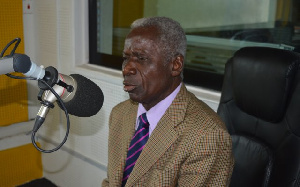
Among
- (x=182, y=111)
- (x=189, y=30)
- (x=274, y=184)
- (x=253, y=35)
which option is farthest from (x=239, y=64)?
(x=189, y=30)

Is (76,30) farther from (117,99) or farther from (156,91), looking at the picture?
(156,91)

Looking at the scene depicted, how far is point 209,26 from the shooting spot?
92.4 inches

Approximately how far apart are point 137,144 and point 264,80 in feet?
1.71

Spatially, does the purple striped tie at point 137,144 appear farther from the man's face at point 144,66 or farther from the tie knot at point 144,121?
the man's face at point 144,66

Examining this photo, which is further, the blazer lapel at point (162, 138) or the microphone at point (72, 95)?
the blazer lapel at point (162, 138)

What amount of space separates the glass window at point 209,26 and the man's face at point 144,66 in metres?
0.99

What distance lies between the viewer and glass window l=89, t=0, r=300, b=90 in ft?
6.63

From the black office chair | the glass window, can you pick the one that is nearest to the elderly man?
the black office chair

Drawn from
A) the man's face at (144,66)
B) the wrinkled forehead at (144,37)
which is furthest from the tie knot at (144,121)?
the wrinkled forehead at (144,37)

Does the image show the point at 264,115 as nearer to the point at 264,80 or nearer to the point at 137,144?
the point at 264,80

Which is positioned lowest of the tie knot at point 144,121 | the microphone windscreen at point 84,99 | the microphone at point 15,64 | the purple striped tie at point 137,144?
the purple striped tie at point 137,144

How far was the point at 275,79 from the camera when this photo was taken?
50.3 inches

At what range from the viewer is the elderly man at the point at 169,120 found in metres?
1.24

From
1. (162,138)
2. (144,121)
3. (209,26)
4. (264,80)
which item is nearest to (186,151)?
(162,138)
